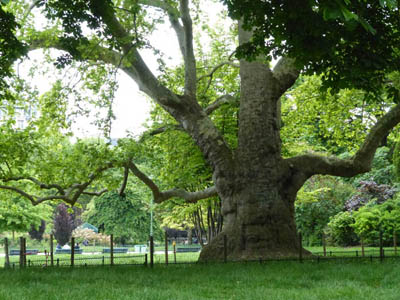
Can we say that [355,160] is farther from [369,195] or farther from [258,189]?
[369,195]

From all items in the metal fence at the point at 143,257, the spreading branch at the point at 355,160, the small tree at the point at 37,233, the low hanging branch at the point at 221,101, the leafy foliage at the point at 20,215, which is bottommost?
the metal fence at the point at 143,257

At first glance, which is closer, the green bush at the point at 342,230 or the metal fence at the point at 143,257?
the metal fence at the point at 143,257

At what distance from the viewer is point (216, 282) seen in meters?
8.44

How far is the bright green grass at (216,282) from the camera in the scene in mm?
7113

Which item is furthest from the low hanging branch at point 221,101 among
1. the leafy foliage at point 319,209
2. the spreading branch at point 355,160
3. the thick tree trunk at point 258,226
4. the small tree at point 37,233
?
the small tree at point 37,233

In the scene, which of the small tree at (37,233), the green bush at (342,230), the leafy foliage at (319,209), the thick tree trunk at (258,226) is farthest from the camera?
the small tree at (37,233)

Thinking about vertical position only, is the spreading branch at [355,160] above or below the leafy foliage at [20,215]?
above

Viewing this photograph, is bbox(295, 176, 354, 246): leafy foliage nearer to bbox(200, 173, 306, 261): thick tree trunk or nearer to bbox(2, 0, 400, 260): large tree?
bbox(2, 0, 400, 260): large tree

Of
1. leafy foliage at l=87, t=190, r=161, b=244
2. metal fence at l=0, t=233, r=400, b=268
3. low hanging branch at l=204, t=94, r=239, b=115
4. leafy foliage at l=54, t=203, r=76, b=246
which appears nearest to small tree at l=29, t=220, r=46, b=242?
leafy foliage at l=54, t=203, r=76, b=246

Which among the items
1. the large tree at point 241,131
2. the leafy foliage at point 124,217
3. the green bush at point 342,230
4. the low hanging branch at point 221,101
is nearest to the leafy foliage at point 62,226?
the leafy foliage at point 124,217

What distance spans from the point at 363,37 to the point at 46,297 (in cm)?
665

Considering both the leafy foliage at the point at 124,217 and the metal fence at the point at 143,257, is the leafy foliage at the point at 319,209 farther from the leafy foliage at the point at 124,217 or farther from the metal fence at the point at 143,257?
the leafy foliage at the point at 124,217

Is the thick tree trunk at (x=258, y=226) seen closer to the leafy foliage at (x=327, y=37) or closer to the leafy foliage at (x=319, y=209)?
the leafy foliage at (x=327, y=37)

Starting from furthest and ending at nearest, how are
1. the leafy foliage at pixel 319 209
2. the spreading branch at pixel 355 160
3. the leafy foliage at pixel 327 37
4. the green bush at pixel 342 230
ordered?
the leafy foliage at pixel 319 209 < the green bush at pixel 342 230 < the spreading branch at pixel 355 160 < the leafy foliage at pixel 327 37
